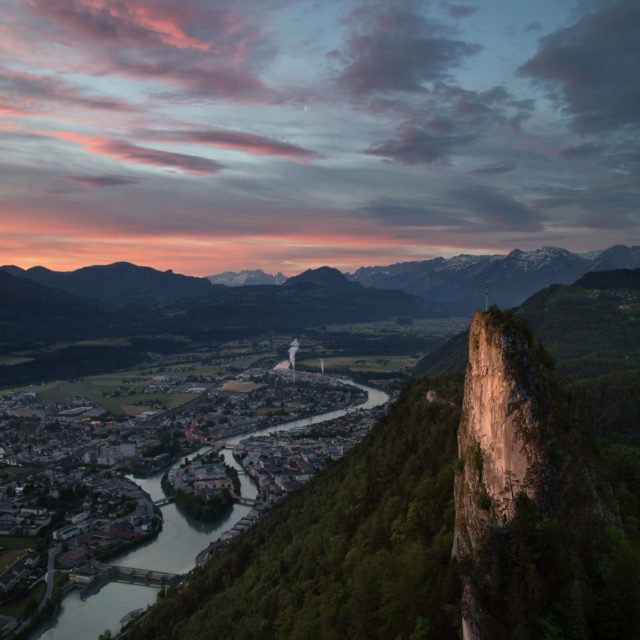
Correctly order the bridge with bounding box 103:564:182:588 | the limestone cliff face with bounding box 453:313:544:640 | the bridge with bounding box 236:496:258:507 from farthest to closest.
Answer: the bridge with bounding box 236:496:258:507
the bridge with bounding box 103:564:182:588
the limestone cliff face with bounding box 453:313:544:640

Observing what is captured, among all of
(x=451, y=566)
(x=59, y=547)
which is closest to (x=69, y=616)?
(x=59, y=547)

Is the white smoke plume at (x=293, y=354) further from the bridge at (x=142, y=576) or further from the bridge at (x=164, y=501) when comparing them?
the bridge at (x=142, y=576)

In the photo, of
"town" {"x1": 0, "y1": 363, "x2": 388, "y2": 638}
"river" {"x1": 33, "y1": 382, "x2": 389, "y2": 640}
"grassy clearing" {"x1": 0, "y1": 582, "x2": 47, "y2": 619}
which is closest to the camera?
"river" {"x1": 33, "y1": 382, "x2": 389, "y2": 640}

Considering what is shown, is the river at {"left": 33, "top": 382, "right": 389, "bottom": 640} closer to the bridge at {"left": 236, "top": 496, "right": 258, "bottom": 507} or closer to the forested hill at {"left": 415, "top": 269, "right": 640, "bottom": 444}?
the bridge at {"left": 236, "top": 496, "right": 258, "bottom": 507}

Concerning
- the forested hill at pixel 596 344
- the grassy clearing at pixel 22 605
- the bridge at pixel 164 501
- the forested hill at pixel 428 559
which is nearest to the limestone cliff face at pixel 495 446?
the forested hill at pixel 428 559

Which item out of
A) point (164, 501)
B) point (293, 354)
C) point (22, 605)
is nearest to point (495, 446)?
point (22, 605)

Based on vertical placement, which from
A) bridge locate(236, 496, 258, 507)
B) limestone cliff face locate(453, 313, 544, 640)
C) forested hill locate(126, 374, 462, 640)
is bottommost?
bridge locate(236, 496, 258, 507)

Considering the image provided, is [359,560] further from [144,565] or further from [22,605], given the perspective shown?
[144,565]

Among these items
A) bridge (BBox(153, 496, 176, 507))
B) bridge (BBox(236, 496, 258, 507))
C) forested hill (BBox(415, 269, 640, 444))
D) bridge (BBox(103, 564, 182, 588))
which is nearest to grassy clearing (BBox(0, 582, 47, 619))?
bridge (BBox(103, 564, 182, 588))
